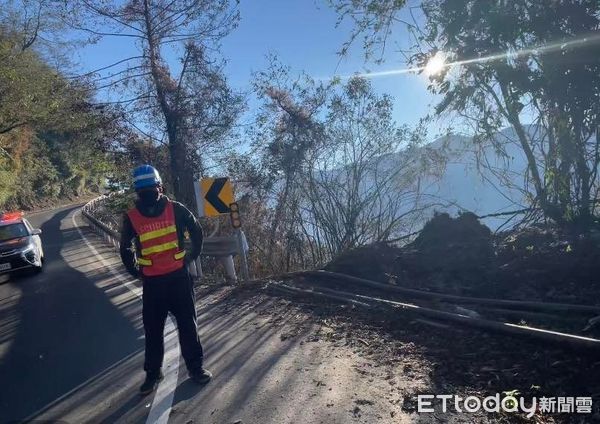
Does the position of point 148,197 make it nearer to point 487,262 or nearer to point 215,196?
point 215,196

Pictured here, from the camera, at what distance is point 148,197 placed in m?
4.98

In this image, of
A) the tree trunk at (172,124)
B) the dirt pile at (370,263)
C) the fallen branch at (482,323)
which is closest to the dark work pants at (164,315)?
the fallen branch at (482,323)

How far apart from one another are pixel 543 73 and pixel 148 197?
6.96 metres

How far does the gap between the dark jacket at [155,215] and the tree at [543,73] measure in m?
6.31

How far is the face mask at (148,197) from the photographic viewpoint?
4.95 metres

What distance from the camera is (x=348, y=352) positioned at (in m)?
5.71

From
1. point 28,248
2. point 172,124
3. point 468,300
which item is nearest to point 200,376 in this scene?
point 468,300

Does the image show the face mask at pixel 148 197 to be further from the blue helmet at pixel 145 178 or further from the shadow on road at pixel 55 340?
the shadow on road at pixel 55 340

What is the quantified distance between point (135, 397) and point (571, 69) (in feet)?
26.0

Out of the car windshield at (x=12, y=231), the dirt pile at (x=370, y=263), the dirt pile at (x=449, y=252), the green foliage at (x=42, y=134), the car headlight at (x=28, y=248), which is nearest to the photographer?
the dirt pile at (x=449, y=252)

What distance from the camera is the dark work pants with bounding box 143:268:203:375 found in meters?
5.03

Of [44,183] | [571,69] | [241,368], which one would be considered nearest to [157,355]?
[241,368]

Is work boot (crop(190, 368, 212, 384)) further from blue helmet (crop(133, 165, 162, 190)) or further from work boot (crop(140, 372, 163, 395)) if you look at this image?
blue helmet (crop(133, 165, 162, 190))

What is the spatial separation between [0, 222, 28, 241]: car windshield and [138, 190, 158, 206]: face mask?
1171 cm
